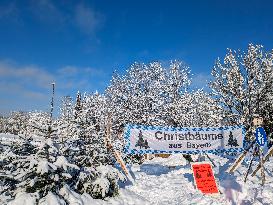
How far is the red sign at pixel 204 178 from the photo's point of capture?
39.4ft

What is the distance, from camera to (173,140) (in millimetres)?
15383

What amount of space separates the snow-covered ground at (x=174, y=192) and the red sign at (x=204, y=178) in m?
0.23

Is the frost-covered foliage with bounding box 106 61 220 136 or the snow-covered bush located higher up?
the frost-covered foliage with bounding box 106 61 220 136

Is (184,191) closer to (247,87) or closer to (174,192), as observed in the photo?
(174,192)

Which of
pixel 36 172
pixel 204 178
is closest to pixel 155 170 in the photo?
pixel 204 178

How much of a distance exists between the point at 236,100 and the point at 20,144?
23810 millimetres

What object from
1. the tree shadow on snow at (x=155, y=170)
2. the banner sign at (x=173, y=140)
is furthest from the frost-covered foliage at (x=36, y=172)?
the tree shadow on snow at (x=155, y=170)

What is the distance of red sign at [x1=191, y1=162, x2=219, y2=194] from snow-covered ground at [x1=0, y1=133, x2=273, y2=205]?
0.23 m

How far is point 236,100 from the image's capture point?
30859mm

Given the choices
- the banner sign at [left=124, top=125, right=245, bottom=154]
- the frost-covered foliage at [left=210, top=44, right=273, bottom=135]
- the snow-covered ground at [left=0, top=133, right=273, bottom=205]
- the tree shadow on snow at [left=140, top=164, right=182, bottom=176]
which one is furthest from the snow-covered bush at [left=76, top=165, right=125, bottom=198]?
the frost-covered foliage at [left=210, top=44, right=273, bottom=135]

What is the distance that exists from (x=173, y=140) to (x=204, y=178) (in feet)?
10.4

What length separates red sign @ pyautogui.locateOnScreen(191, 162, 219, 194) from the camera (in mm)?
12016

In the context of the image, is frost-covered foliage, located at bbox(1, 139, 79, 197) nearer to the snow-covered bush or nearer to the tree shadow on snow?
the snow-covered bush

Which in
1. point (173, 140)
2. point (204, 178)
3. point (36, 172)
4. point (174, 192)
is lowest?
point (174, 192)
